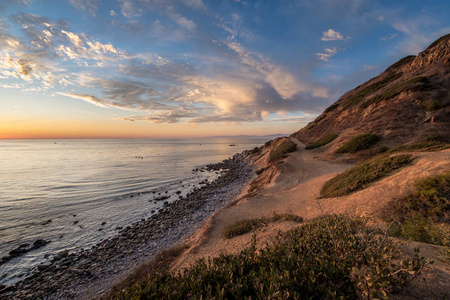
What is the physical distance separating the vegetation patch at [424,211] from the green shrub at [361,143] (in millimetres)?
15470

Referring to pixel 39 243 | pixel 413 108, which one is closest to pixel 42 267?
pixel 39 243

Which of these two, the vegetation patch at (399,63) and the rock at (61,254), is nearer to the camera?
the rock at (61,254)

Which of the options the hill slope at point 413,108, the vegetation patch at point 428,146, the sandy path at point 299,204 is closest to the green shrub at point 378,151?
the hill slope at point 413,108

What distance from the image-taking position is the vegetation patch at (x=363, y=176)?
12854mm

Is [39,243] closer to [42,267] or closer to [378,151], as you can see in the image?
[42,267]

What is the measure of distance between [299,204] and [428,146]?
1416 cm

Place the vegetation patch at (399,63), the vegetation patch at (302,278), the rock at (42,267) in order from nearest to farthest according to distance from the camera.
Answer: the vegetation patch at (302,278) → the rock at (42,267) → the vegetation patch at (399,63)

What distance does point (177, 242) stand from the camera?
1330cm

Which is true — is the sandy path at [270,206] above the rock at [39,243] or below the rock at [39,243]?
above

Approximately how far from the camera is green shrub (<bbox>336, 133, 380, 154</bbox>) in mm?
22734

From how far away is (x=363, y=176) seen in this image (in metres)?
13.5

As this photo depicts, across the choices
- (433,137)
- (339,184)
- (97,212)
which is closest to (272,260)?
(339,184)

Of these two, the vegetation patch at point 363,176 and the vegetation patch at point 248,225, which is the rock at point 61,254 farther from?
the vegetation patch at point 363,176

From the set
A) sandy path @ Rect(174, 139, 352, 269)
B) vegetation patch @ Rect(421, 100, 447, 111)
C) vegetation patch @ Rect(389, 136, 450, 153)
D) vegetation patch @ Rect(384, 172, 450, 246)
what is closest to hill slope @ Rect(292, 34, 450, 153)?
vegetation patch @ Rect(421, 100, 447, 111)
